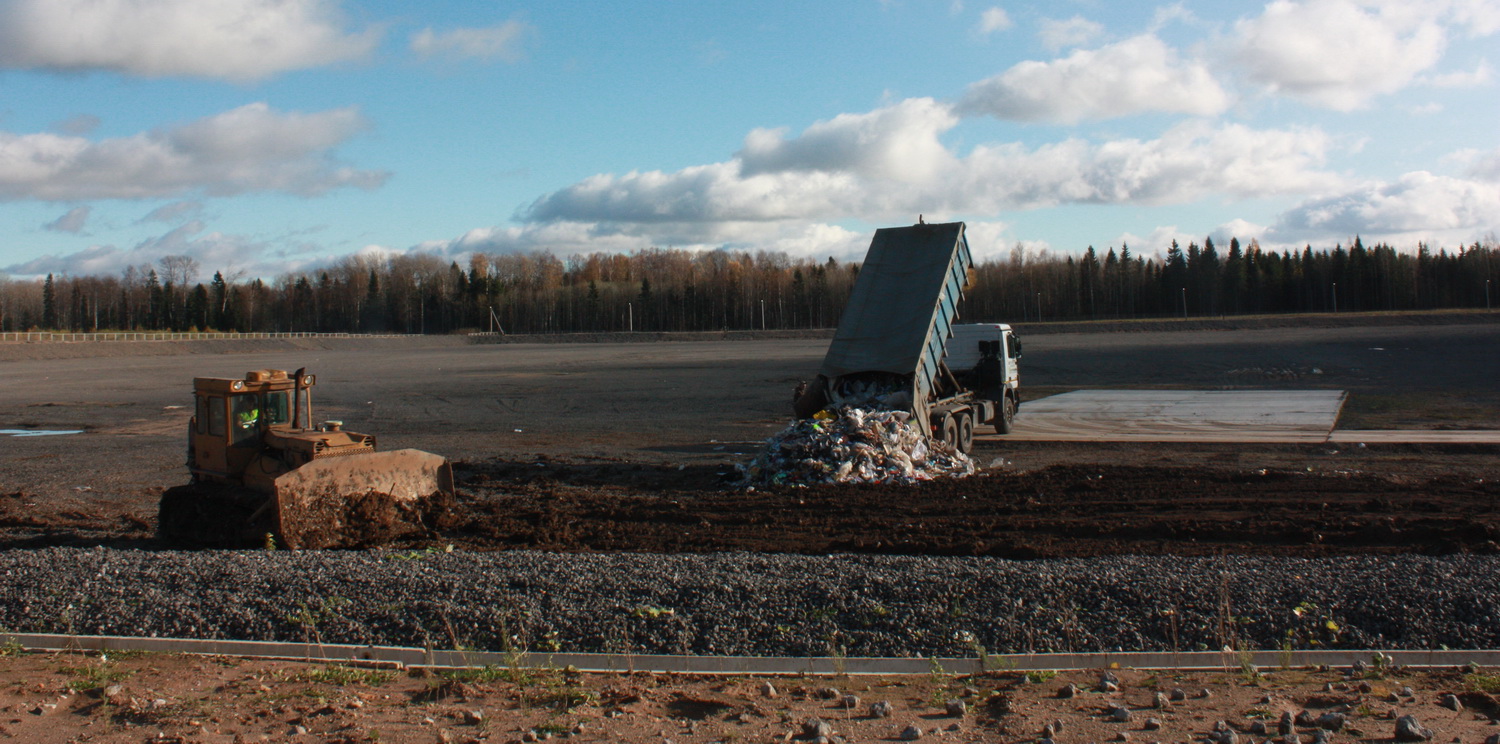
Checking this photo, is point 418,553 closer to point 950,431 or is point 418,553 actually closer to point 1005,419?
point 950,431

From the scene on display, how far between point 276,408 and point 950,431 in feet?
34.9

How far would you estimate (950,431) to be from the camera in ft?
54.9

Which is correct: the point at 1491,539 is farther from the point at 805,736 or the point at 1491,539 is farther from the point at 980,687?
the point at 805,736

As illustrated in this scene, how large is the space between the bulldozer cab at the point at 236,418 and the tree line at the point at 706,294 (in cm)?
10850

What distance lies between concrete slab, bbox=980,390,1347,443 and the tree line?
89.8 m

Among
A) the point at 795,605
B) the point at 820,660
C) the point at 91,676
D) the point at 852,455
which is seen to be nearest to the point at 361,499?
the point at 91,676

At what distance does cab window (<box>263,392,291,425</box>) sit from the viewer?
10305 mm

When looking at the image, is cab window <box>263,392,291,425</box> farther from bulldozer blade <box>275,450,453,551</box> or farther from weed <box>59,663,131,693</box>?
weed <box>59,663,131,693</box>

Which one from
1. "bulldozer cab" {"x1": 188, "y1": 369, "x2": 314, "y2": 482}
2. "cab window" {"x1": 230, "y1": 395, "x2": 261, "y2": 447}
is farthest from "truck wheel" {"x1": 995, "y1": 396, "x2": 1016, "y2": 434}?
"cab window" {"x1": 230, "y1": 395, "x2": 261, "y2": 447}

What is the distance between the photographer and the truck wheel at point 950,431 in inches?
642

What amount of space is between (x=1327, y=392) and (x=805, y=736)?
26.2m

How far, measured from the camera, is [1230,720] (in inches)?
184

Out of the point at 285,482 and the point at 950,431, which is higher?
the point at 285,482

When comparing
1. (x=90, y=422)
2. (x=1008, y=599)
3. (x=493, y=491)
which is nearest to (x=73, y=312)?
(x=90, y=422)
